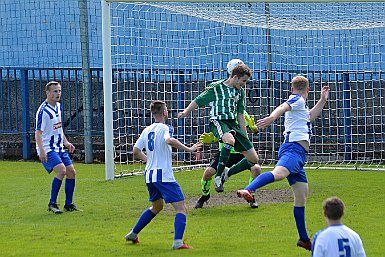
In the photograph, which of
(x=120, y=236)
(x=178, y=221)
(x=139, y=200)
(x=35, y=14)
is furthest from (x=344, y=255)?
(x=35, y=14)

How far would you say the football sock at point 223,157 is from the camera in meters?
13.0

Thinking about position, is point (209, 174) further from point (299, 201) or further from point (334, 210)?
point (334, 210)

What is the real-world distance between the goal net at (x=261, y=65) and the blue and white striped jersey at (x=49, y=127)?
16.3 ft

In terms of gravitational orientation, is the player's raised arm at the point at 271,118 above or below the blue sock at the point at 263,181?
above

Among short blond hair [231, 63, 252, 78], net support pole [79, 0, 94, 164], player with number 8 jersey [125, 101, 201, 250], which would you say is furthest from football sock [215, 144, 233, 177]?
net support pole [79, 0, 94, 164]

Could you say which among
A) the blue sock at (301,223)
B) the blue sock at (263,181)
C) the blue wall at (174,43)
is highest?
the blue wall at (174,43)

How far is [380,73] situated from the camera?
19375 millimetres

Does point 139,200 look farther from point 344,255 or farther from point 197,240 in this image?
point 344,255

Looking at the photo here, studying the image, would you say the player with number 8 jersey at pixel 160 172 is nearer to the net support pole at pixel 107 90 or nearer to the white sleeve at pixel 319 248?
the white sleeve at pixel 319 248

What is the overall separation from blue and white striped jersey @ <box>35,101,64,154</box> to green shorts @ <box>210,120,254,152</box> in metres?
2.15

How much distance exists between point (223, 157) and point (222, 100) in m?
0.78

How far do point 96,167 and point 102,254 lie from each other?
9848 mm

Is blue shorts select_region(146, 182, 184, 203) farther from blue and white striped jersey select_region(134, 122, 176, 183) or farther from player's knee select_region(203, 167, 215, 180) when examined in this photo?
player's knee select_region(203, 167, 215, 180)

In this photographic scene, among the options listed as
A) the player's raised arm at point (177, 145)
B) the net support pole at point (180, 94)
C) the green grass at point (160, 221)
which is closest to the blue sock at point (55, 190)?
the green grass at point (160, 221)
